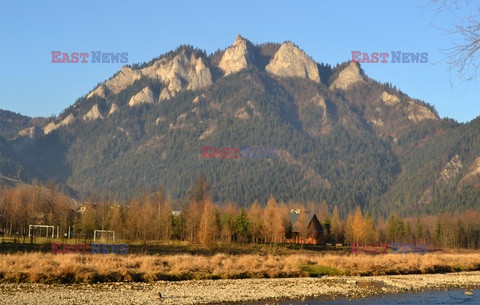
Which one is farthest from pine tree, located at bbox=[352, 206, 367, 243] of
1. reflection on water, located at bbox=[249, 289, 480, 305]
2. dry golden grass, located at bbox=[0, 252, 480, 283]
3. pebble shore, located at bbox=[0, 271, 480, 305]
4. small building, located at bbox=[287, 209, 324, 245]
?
reflection on water, located at bbox=[249, 289, 480, 305]

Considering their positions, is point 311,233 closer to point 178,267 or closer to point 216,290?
point 178,267

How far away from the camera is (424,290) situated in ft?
159

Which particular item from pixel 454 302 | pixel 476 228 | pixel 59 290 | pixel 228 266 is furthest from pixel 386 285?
pixel 476 228

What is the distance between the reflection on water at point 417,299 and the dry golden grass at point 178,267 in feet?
47.1

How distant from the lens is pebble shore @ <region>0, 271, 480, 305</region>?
1491 inches

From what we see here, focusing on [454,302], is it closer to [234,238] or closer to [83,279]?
[83,279]

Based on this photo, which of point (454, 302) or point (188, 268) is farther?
point (188, 268)

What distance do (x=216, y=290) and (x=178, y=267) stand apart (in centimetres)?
1039

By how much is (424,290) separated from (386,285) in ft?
12.6

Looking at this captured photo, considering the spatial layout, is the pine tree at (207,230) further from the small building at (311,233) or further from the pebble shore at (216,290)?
the pebble shore at (216,290)

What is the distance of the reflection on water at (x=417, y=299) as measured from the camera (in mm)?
39906

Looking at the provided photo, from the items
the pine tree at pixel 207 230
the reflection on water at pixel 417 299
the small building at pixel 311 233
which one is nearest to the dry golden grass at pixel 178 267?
the reflection on water at pixel 417 299

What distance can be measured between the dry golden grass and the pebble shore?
2.32 meters

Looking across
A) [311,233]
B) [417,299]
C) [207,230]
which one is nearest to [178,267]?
[417,299]
